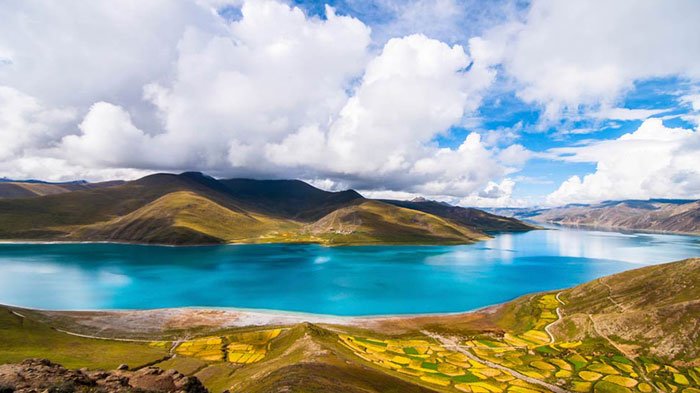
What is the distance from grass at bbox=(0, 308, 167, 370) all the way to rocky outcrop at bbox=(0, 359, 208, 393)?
27.1m

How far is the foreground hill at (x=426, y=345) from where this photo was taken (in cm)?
5175

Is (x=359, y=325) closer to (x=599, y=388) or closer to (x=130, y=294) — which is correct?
(x=599, y=388)

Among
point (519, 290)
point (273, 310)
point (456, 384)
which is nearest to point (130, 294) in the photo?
point (273, 310)

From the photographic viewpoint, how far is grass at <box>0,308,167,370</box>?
5562 centimetres

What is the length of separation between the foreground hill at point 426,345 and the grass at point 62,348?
29 cm

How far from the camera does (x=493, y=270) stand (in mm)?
196375

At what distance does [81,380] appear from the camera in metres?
28.9

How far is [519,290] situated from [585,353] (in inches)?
3236

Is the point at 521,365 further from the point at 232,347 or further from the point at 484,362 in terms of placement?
the point at 232,347

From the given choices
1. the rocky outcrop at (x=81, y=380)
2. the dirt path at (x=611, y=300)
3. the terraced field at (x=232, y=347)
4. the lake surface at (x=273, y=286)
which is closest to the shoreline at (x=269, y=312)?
the lake surface at (x=273, y=286)

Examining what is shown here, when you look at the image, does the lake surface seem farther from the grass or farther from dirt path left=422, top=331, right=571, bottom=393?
the grass

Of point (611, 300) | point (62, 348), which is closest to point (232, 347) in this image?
point (62, 348)

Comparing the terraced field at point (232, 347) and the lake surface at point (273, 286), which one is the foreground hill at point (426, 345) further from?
the lake surface at point (273, 286)

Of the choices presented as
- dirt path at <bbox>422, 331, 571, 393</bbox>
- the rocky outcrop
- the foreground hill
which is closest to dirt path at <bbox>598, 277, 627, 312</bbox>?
the foreground hill
